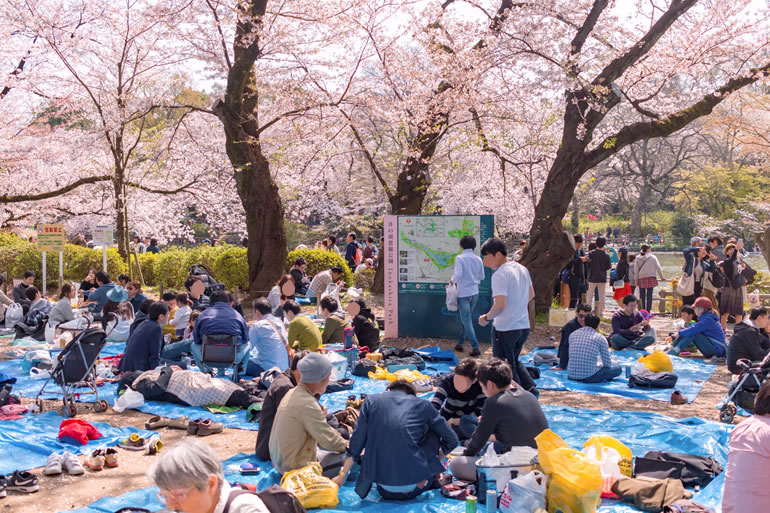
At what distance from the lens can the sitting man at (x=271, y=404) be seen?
17.3 feet

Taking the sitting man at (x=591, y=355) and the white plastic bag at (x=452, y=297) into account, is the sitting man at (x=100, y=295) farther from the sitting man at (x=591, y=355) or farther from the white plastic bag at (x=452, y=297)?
the sitting man at (x=591, y=355)

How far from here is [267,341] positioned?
7.91m

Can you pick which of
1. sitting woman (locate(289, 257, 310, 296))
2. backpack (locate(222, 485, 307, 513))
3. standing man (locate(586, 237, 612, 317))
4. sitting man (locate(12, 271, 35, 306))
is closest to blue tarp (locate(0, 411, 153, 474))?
backpack (locate(222, 485, 307, 513))

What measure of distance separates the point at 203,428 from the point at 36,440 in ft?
4.39

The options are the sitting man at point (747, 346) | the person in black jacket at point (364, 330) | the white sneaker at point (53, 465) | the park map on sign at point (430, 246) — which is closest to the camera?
the white sneaker at point (53, 465)

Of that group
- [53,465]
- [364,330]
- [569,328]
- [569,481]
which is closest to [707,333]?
[569,328]

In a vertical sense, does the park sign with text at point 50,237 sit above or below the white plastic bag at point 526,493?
Answer: above

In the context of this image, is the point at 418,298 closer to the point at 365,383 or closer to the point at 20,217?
the point at 365,383

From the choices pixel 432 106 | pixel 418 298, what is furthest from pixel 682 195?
pixel 418 298

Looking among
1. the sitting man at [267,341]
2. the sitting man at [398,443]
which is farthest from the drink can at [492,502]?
the sitting man at [267,341]

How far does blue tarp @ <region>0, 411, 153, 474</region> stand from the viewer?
5.43m

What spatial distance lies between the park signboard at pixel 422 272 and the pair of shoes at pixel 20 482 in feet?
21.4

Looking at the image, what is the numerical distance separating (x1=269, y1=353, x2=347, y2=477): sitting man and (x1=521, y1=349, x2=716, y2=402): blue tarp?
4028mm

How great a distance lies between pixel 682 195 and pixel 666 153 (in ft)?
14.6
